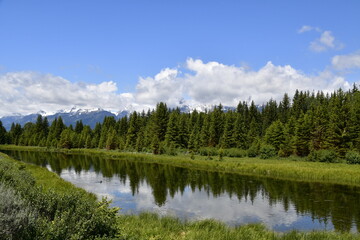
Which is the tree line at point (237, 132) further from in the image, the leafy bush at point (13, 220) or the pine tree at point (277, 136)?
the leafy bush at point (13, 220)

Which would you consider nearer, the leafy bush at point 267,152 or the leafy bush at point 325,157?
the leafy bush at point 325,157

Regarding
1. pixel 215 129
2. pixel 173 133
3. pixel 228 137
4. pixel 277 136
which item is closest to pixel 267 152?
pixel 277 136

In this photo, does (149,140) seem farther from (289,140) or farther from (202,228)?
(202,228)

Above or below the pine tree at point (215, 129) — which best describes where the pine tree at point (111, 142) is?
below

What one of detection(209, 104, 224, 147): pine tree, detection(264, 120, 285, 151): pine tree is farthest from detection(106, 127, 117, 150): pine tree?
detection(264, 120, 285, 151): pine tree

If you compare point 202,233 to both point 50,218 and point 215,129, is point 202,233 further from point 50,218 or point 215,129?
point 215,129

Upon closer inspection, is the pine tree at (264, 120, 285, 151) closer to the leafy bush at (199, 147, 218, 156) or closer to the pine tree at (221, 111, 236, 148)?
the pine tree at (221, 111, 236, 148)

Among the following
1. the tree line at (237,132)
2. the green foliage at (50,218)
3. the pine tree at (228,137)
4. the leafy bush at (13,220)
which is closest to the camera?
the leafy bush at (13,220)

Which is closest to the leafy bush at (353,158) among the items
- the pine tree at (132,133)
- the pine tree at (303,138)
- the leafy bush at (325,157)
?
the leafy bush at (325,157)

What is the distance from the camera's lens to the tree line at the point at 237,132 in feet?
208

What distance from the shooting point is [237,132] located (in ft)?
280

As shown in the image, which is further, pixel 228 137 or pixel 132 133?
pixel 132 133

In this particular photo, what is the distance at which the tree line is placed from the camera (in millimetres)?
63344

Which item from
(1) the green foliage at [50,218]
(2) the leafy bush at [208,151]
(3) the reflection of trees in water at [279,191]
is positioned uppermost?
(1) the green foliage at [50,218]
